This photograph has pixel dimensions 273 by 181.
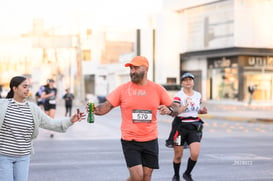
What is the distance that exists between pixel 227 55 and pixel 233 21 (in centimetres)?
321

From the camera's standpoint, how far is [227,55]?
144ft

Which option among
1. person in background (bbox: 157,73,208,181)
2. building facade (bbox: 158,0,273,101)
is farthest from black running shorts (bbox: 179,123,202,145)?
building facade (bbox: 158,0,273,101)

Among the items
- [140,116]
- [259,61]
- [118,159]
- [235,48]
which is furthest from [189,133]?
[259,61]

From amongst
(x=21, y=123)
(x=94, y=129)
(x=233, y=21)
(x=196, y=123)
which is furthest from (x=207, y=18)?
(x=21, y=123)

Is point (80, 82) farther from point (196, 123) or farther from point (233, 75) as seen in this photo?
point (196, 123)

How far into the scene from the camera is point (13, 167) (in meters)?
4.97

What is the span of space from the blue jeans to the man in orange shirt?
3.77 feet

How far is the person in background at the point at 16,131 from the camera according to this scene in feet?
16.0

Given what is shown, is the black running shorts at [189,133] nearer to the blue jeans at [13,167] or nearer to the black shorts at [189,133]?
the black shorts at [189,133]

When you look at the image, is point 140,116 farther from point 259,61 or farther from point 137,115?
point 259,61

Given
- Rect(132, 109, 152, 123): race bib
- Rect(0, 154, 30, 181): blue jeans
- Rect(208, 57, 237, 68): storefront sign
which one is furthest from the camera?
Rect(208, 57, 237, 68): storefront sign

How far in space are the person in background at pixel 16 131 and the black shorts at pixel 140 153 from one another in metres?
1.18

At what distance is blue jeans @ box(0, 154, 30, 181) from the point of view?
4832 millimetres

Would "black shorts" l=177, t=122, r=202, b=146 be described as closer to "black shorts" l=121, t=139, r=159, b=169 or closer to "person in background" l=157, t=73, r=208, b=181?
"person in background" l=157, t=73, r=208, b=181
